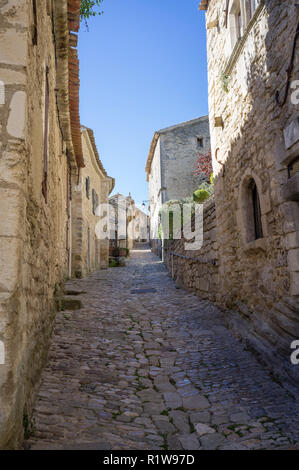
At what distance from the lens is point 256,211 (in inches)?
211

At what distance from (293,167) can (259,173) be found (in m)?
0.90

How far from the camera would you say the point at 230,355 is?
4.66 metres

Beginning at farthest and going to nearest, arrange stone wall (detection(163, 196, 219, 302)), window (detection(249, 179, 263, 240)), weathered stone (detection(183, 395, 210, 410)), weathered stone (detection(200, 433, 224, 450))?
stone wall (detection(163, 196, 219, 302)) → window (detection(249, 179, 263, 240)) → weathered stone (detection(183, 395, 210, 410)) → weathered stone (detection(200, 433, 224, 450))

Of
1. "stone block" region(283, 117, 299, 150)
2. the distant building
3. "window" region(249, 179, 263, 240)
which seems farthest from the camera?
the distant building

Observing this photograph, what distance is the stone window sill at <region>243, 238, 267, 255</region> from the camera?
15.6ft

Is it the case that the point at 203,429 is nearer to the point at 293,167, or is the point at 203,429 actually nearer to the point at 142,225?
the point at 293,167

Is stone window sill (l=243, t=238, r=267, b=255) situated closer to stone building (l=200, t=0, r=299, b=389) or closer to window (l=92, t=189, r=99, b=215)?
stone building (l=200, t=0, r=299, b=389)

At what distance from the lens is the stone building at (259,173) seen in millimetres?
3928

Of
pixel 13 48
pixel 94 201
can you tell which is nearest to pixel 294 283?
pixel 13 48

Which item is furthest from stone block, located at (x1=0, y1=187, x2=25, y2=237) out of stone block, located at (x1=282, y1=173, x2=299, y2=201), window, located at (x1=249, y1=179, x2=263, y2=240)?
window, located at (x1=249, y1=179, x2=263, y2=240)

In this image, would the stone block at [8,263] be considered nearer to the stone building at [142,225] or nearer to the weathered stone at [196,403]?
the weathered stone at [196,403]

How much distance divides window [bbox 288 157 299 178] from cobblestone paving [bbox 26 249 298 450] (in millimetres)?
2213
